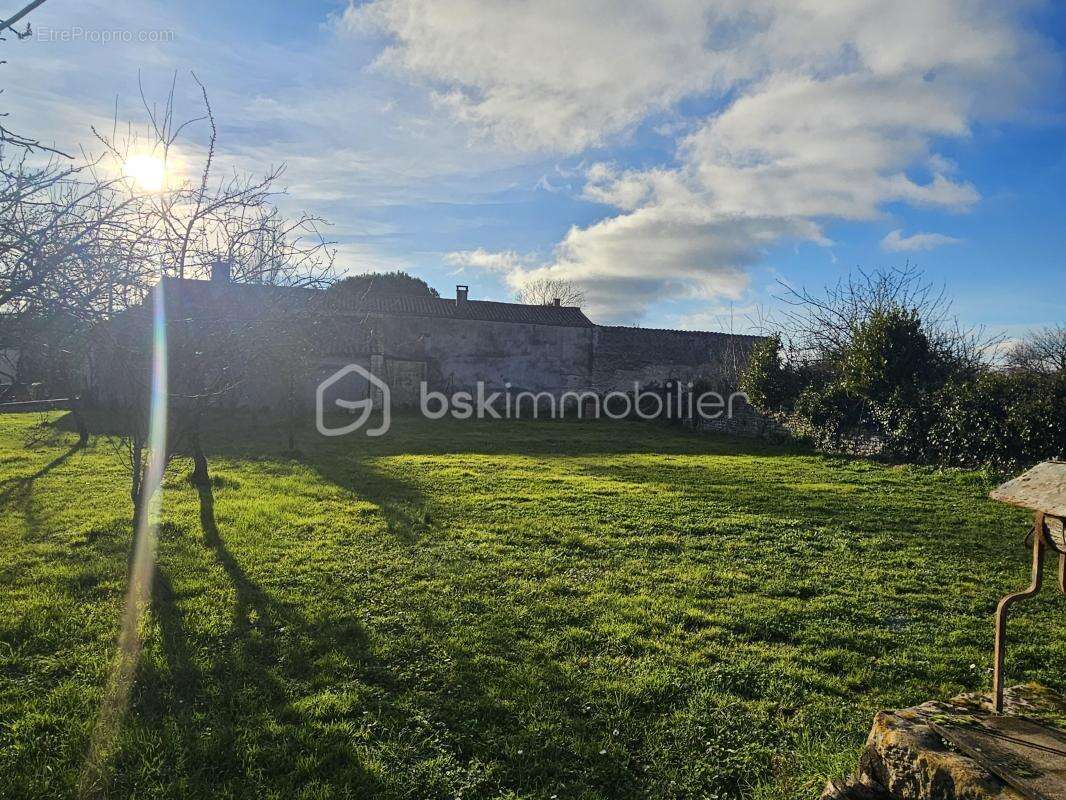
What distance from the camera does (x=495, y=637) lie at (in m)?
4.59

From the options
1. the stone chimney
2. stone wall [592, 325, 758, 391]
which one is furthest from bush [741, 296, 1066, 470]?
the stone chimney

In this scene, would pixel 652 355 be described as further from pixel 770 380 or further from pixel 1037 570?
pixel 1037 570

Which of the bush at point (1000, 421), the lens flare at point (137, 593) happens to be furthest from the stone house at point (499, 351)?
the lens flare at point (137, 593)

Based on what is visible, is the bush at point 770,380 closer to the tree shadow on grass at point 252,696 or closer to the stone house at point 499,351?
the stone house at point 499,351

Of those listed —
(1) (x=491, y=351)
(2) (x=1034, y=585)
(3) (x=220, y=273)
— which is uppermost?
(1) (x=491, y=351)

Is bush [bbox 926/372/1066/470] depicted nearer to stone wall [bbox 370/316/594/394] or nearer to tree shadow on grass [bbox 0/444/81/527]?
tree shadow on grass [bbox 0/444/81/527]

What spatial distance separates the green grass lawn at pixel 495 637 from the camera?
3.19m

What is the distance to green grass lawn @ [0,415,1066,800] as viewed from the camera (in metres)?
3.19

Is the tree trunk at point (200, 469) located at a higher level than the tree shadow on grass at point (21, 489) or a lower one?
higher

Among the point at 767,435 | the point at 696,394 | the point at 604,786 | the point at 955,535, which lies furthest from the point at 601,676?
the point at 696,394

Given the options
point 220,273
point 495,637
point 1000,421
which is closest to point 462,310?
point 1000,421

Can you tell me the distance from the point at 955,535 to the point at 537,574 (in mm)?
5616

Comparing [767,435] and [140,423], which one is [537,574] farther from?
[767,435]

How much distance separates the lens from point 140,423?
6145 mm
